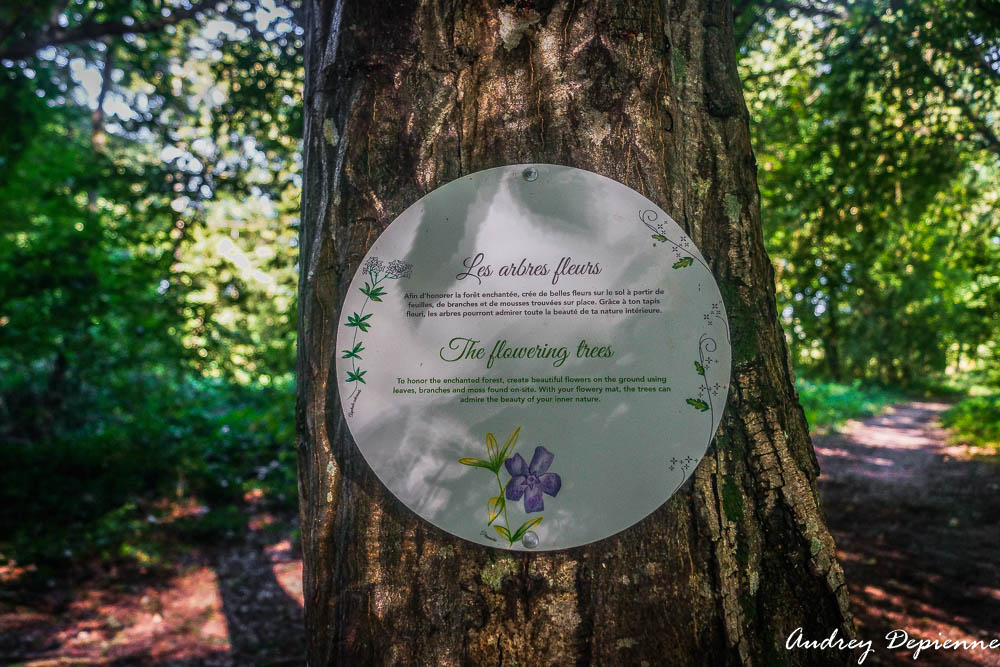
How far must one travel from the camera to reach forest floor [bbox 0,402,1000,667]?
322 cm

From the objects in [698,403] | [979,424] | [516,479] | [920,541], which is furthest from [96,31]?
[979,424]

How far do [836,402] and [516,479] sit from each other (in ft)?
47.1

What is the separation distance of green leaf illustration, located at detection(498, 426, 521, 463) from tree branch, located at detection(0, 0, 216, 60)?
5.24 metres

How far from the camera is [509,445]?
110 centimetres

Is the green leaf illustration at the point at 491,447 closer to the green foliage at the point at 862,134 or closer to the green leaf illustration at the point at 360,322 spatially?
the green leaf illustration at the point at 360,322

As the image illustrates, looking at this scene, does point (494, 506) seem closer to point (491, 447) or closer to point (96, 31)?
point (491, 447)

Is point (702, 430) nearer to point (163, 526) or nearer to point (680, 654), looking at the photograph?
point (680, 654)

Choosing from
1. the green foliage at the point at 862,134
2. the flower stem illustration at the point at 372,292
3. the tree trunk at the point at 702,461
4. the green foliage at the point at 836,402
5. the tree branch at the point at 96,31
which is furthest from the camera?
the green foliage at the point at 836,402

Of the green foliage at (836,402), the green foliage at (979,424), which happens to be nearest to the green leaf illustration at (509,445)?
the green foliage at (836,402)

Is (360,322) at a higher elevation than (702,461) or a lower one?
higher

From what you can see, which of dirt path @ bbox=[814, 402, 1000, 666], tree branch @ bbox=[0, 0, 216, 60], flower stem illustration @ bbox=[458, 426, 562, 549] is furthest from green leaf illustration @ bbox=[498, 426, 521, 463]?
tree branch @ bbox=[0, 0, 216, 60]

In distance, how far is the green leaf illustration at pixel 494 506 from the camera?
3.54ft

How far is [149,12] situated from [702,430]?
5456 millimetres

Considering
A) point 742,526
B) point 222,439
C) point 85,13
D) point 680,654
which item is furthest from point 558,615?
point 85,13
